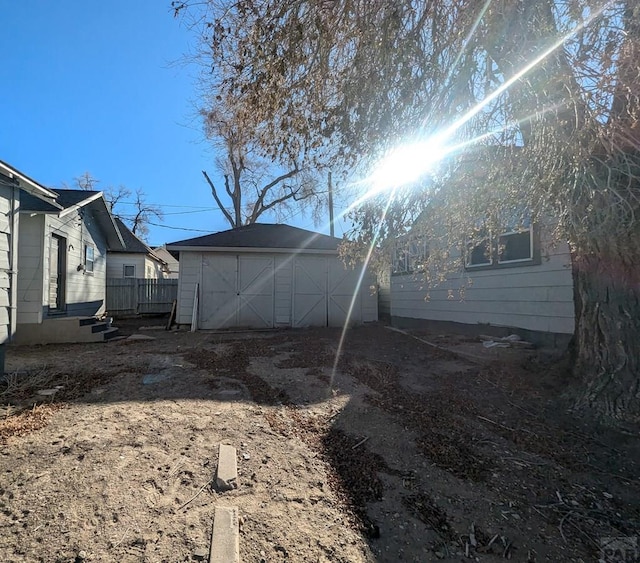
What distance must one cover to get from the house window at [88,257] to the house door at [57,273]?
1.43 metres

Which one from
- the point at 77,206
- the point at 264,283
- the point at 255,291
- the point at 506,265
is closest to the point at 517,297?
the point at 506,265

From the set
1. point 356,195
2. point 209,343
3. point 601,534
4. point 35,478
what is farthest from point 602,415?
point 209,343

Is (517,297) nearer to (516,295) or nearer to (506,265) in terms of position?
(516,295)

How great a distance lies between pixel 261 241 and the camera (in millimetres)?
11445

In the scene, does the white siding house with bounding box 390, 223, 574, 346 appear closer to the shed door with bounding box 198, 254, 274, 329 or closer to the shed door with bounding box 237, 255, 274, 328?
the shed door with bounding box 237, 255, 274, 328

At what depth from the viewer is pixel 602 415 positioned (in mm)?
3658

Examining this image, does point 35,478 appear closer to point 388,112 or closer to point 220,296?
point 388,112

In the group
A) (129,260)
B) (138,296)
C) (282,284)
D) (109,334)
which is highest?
(129,260)

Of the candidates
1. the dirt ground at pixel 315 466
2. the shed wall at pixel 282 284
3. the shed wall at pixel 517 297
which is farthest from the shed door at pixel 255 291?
the dirt ground at pixel 315 466

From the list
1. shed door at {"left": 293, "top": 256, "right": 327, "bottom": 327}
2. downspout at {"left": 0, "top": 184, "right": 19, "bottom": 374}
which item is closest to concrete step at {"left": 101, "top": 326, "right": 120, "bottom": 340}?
downspout at {"left": 0, "top": 184, "right": 19, "bottom": 374}

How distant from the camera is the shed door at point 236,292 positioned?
10.9 metres

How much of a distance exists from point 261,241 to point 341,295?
2.94 meters

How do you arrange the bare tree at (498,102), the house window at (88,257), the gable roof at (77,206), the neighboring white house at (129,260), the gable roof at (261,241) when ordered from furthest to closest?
1. the neighboring white house at (129,260)
2. the house window at (88,257)
3. the gable roof at (261,241)
4. the gable roof at (77,206)
5. the bare tree at (498,102)

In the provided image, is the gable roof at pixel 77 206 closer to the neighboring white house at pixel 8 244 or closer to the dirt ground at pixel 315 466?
the neighboring white house at pixel 8 244
